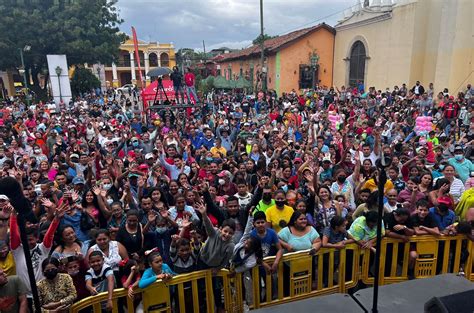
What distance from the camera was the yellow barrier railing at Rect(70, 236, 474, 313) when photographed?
4000mm

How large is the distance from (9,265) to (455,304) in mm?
4189

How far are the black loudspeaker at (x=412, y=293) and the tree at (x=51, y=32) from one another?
31347 mm

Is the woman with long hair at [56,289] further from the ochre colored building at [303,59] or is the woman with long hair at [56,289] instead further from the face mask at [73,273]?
the ochre colored building at [303,59]

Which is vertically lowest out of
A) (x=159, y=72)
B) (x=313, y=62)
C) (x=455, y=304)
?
(x=455, y=304)

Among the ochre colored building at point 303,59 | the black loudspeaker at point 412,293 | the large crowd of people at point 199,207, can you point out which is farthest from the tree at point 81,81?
the black loudspeaker at point 412,293

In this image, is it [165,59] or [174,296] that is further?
[165,59]

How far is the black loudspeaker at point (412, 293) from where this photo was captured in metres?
2.61

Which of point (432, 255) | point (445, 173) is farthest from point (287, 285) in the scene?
point (445, 173)

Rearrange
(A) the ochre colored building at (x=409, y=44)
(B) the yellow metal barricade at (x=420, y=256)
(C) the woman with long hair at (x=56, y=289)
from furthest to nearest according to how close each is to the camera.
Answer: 1. (A) the ochre colored building at (x=409, y=44)
2. (B) the yellow metal barricade at (x=420, y=256)
3. (C) the woman with long hair at (x=56, y=289)

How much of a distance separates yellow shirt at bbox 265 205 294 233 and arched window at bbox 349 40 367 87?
73.0ft

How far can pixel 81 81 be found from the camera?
35750 mm

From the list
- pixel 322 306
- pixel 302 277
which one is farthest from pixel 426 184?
pixel 322 306

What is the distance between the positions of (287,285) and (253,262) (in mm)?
628

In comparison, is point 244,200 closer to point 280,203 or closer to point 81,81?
point 280,203
